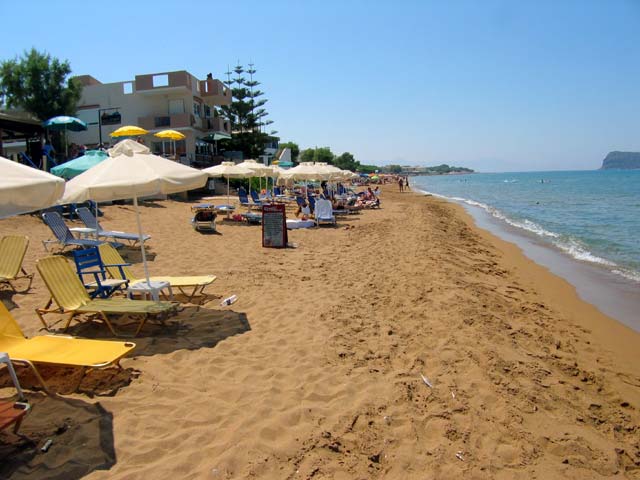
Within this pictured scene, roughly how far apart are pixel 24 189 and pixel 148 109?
99.3ft

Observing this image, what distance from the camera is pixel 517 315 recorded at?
6.47 metres

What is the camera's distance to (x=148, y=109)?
100 ft

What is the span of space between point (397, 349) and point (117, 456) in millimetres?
2757

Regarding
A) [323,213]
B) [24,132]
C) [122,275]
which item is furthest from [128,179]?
[24,132]

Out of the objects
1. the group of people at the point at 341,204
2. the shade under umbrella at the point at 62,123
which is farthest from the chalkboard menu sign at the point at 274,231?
the shade under umbrella at the point at 62,123

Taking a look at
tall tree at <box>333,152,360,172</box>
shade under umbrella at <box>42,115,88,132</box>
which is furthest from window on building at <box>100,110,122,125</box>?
tall tree at <box>333,152,360,172</box>

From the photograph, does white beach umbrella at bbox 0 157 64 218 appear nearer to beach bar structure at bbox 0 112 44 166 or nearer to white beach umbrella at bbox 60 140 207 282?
white beach umbrella at bbox 60 140 207 282

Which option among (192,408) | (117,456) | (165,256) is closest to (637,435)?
(192,408)

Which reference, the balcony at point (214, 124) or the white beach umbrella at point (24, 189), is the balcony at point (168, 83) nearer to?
the balcony at point (214, 124)

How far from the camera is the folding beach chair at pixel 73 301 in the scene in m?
4.64

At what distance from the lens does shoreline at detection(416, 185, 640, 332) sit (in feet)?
25.1

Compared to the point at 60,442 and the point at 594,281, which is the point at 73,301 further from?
the point at 594,281

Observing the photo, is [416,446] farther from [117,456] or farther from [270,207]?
[270,207]

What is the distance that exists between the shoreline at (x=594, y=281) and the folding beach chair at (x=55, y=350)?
7.00 metres
